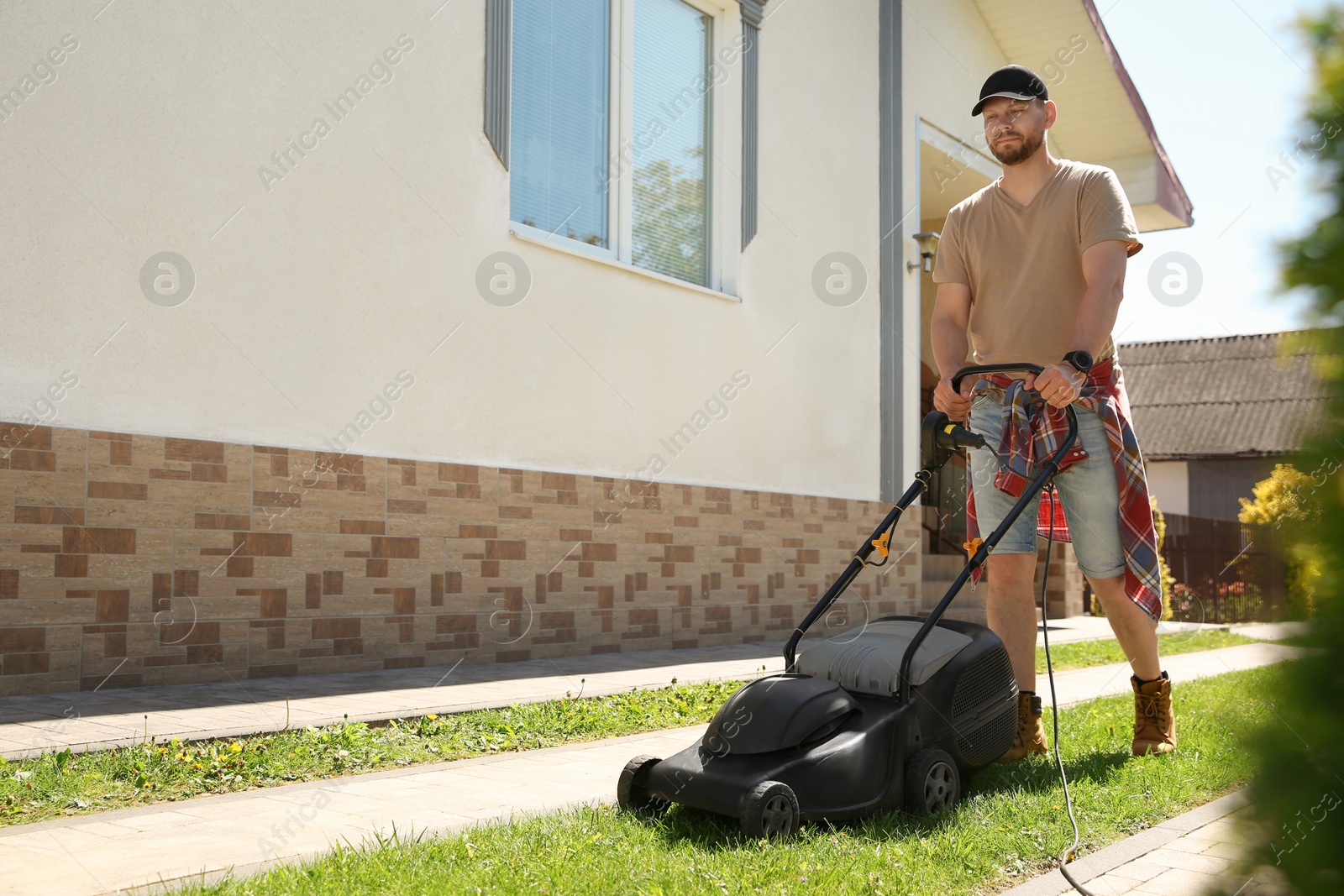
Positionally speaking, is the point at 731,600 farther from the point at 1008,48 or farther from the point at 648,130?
the point at 1008,48

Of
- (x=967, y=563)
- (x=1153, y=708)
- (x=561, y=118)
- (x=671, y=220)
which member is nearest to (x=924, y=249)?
(x=671, y=220)

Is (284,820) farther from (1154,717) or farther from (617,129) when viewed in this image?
(617,129)

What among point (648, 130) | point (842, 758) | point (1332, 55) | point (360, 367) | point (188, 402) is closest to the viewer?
point (1332, 55)

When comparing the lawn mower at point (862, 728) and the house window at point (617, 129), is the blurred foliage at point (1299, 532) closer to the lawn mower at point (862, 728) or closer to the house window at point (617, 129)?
the lawn mower at point (862, 728)

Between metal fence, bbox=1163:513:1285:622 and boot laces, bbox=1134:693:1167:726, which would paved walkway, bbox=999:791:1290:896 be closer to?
boot laces, bbox=1134:693:1167:726

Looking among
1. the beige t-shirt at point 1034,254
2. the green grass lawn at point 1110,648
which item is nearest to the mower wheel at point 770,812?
the beige t-shirt at point 1034,254

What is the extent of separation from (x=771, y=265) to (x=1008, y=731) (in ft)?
21.7

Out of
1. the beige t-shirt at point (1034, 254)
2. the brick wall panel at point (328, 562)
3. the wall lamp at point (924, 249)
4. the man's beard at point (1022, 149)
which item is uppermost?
the wall lamp at point (924, 249)

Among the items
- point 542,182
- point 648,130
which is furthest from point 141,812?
point 648,130

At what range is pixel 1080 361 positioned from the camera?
372cm

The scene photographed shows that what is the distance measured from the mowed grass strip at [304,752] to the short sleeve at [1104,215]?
2681 millimetres

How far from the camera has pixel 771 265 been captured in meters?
9.76

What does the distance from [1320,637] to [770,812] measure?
6.79ft

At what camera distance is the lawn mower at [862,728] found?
9.91 feet
